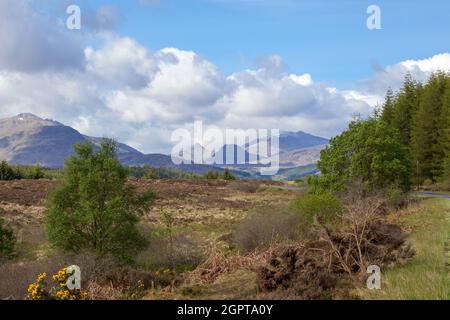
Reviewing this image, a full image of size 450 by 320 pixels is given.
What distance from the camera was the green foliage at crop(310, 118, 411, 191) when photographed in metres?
32.8

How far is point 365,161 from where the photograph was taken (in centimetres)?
3331

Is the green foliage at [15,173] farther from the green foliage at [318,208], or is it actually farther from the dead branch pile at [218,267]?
the dead branch pile at [218,267]

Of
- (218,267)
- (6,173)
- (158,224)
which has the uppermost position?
(6,173)

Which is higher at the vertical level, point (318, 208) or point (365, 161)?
point (365, 161)

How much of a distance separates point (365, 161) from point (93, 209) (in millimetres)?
20852

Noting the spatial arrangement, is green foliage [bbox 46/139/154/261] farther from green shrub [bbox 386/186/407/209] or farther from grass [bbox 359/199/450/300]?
green shrub [bbox 386/186/407/209]

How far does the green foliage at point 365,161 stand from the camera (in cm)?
3275

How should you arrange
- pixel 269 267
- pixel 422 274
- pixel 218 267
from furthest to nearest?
pixel 218 267 → pixel 269 267 → pixel 422 274

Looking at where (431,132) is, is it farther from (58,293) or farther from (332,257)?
(58,293)

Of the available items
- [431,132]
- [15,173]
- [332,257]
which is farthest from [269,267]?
[15,173]

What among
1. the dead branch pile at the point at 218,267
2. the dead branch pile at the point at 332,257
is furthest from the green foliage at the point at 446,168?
the dead branch pile at the point at 218,267

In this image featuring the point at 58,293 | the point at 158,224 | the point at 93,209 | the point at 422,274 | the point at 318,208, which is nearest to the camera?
the point at 58,293

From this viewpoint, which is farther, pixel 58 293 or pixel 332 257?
pixel 332 257
